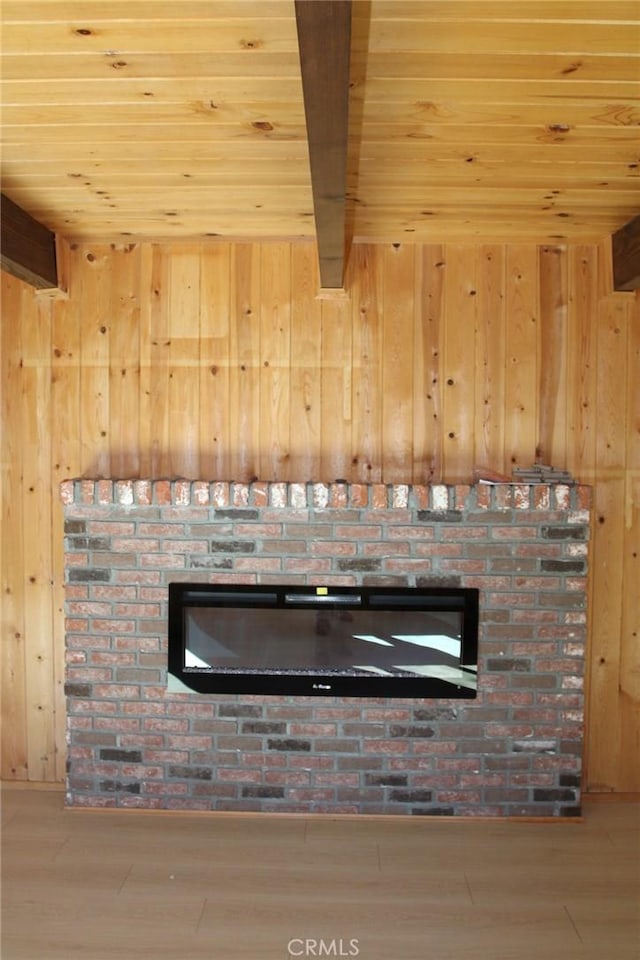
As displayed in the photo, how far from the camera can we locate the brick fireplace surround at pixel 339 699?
2904 millimetres

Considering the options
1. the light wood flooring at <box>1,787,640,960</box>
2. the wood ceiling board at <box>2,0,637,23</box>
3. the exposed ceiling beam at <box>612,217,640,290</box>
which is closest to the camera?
the wood ceiling board at <box>2,0,637,23</box>

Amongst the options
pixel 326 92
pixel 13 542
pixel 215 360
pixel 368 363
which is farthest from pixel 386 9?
pixel 13 542

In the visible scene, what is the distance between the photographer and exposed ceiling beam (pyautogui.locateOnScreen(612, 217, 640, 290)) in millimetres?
2746

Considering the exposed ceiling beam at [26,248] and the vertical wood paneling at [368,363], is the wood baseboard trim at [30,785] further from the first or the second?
the exposed ceiling beam at [26,248]

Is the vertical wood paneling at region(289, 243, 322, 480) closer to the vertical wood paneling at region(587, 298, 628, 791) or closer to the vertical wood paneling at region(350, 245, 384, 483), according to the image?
the vertical wood paneling at region(350, 245, 384, 483)

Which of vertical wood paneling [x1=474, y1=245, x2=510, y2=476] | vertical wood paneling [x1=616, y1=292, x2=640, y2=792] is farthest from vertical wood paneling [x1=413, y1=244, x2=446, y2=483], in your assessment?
vertical wood paneling [x1=616, y1=292, x2=640, y2=792]

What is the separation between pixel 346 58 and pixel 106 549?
7.35ft

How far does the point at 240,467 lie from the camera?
316 centimetres

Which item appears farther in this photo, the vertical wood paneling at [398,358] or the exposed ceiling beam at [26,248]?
the vertical wood paneling at [398,358]

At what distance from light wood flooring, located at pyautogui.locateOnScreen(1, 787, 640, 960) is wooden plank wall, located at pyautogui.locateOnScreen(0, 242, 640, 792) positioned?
693 millimetres

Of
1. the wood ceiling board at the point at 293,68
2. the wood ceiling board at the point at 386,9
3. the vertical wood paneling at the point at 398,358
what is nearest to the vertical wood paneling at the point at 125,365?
the vertical wood paneling at the point at 398,358

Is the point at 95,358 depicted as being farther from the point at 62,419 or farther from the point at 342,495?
the point at 342,495

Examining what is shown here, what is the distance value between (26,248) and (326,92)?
6.11ft

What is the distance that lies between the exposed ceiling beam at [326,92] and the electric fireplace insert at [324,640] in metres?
1.56
